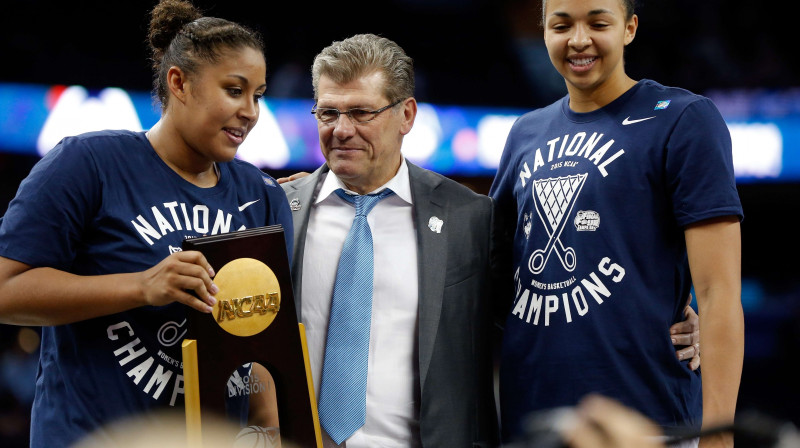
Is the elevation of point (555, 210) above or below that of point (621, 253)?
above

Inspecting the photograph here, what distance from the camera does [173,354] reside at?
6.57 ft

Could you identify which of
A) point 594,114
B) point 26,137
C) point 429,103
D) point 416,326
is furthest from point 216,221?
point 429,103

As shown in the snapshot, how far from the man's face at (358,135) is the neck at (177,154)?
0.51m

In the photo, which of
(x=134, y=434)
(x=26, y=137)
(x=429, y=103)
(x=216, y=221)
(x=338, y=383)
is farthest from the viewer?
(x=429, y=103)

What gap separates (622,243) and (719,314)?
0.32 m

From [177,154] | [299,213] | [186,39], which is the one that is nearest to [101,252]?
[177,154]

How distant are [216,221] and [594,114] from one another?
3.69 ft

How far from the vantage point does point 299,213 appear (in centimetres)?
260

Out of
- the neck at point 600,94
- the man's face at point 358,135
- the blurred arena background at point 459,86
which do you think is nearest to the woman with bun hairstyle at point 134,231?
the man's face at point 358,135

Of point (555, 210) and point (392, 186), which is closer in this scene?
point (555, 210)

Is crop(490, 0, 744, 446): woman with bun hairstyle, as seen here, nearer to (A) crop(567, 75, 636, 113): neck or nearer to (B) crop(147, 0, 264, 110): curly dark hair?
(A) crop(567, 75, 636, 113): neck

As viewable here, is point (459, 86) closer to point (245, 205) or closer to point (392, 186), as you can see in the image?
point (392, 186)

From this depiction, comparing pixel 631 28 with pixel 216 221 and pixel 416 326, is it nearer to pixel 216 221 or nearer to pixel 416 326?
pixel 416 326

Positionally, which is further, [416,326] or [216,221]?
[416,326]
